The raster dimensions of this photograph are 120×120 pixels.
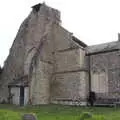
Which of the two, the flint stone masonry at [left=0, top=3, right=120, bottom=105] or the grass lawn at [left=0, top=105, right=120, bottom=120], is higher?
the flint stone masonry at [left=0, top=3, right=120, bottom=105]

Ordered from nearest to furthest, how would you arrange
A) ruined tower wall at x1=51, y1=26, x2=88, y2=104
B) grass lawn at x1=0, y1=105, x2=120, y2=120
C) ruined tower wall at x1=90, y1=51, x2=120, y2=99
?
1. grass lawn at x1=0, y1=105, x2=120, y2=120
2. ruined tower wall at x1=90, y1=51, x2=120, y2=99
3. ruined tower wall at x1=51, y1=26, x2=88, y2=104

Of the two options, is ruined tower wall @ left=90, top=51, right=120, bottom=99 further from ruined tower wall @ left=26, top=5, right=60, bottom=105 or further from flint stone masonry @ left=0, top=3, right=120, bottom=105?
ruined tower wall @ left=26, top=5, right=60, bottom=105

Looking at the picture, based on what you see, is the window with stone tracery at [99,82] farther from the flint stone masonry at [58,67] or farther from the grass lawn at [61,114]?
the grass lawn at [61,114]

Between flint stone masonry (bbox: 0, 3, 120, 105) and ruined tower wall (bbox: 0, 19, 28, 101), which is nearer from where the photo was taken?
flint stone masonry (bbox: 0, 3, 120, 105)

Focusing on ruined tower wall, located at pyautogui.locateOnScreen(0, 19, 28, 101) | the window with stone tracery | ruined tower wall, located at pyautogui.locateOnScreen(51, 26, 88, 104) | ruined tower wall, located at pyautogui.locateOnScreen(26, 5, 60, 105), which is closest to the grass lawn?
the window with stone tracery

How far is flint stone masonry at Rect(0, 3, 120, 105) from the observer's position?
42250 millimetres

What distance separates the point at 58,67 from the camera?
4647 centimetres

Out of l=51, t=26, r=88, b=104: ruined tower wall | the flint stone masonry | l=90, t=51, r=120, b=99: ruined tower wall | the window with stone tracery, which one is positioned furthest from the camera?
l=51, t=26, r=88, b=104: ruined tower wall

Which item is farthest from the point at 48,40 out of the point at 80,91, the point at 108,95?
the point at 108,95

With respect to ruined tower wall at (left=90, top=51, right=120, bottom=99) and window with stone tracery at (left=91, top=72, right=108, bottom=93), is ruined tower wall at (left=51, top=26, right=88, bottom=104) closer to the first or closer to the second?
window with stone tracery at (left=91, top=72, right=108, bottom=93)

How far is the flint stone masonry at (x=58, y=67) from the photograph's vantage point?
139ft

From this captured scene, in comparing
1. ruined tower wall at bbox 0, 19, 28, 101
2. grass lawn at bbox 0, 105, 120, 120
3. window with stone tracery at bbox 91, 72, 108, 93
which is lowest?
grass lawn at bbox 0, 105, 120, 120

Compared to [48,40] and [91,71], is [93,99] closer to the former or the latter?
[91,71]

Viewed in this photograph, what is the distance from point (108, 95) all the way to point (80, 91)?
411 cm
